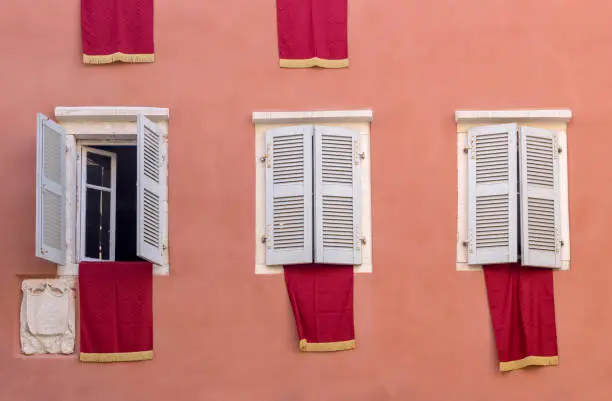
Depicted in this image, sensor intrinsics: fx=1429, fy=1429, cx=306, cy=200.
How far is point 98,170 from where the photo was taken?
14430mm

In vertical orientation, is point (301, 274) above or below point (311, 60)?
below

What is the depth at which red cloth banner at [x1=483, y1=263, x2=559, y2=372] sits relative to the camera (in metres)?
13.7

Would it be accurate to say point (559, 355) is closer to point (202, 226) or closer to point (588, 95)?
point (588, 95)

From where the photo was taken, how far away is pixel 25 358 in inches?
546

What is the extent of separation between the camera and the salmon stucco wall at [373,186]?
1380 cm

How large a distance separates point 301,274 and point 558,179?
2.69m

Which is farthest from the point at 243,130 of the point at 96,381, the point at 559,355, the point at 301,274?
the point at 559,355

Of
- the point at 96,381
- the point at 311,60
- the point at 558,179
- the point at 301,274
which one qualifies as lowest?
the point at 96,381

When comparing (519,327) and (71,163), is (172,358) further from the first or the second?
(519,327)

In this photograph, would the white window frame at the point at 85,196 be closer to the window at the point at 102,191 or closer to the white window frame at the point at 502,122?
the window at the point at 102,191

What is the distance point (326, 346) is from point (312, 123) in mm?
2199

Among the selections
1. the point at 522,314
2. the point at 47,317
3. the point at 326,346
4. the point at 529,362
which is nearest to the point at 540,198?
the point at 522,314

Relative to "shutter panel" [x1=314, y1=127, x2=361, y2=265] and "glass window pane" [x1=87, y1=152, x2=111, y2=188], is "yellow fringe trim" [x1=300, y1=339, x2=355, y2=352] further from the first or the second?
"glass window pane" [x1=87, y1=152, x2=111, y2=188]

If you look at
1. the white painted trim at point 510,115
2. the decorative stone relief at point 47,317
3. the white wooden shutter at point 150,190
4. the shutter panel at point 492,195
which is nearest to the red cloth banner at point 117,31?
the white wooden shutter at point 150,190
